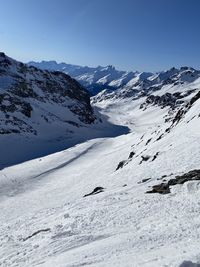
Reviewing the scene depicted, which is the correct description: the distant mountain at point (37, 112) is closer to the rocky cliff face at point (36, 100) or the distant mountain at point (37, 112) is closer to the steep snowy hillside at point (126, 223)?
the rocky cliff face at point (36, 100)

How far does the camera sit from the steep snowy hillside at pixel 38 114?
82.2 meters

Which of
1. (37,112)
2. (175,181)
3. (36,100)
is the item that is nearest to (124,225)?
(175,181)

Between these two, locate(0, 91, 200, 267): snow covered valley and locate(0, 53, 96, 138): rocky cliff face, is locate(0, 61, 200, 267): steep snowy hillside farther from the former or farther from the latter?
locate(0, 53, 96, 138): rocky cliff face

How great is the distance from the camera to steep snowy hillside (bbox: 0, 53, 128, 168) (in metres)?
82.2

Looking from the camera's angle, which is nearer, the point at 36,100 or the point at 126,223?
the point at 126,223

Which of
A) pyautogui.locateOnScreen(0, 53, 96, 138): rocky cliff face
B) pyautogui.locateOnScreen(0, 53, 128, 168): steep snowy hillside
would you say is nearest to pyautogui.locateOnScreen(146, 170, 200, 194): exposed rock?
pyautogui.locateOnScreen(0, 53, 128, 168): steep snowy hillside

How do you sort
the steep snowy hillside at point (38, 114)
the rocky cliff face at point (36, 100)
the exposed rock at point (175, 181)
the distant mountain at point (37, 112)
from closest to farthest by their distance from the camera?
1. the exposed rock at point (175, 181)
2. the steep snowy hillside at point (38, 114)
3. the distant mountain at point (37, 112)
4. the rocky cliff face at point (36, 100)

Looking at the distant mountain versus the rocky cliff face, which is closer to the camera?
the distant mountain

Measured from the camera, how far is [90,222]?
749 inches

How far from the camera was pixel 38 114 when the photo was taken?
109875 mm

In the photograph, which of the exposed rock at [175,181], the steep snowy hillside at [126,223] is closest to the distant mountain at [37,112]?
the steep snowy hillside at [126,223]

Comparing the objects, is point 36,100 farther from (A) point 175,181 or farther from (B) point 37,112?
(A) point 175,181

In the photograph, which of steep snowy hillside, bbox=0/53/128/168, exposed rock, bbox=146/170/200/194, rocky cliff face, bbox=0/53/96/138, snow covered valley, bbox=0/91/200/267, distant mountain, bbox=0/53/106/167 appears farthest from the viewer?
rocky cliff face, bbox=0/53/96/138

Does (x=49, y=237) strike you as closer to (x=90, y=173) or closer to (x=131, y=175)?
(x=131, y=175)
